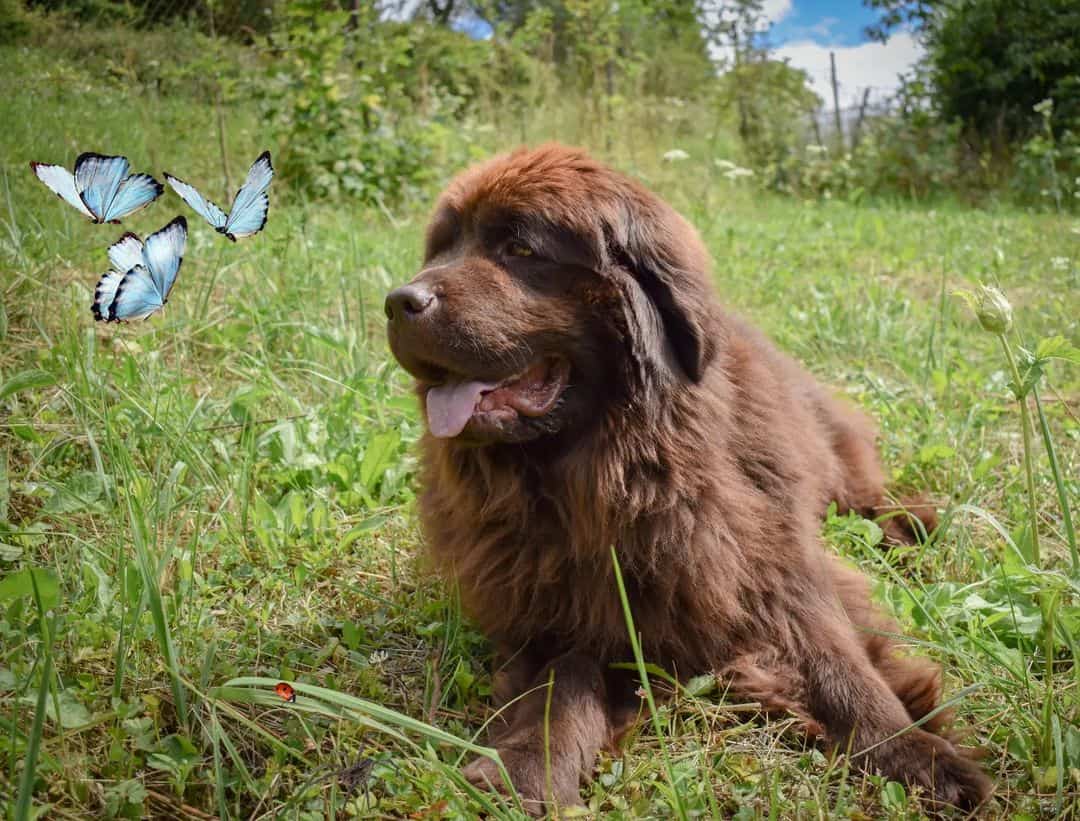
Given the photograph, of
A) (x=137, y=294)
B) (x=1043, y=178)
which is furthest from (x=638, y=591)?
(x=1043, y=178)

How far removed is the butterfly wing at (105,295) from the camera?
154 cm

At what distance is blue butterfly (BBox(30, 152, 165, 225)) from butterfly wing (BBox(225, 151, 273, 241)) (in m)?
0.18

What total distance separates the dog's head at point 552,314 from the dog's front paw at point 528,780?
2.50 feet

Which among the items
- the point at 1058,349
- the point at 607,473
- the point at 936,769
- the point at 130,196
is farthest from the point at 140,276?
the point at 936,769

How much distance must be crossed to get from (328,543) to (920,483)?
2329mm

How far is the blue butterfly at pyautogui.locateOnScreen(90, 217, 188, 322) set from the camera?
4.97 feet

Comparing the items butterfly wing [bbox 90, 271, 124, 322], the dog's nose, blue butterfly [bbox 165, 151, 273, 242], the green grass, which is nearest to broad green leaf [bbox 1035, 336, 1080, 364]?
the green grass

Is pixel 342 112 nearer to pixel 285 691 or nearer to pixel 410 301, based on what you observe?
pixel 410 301

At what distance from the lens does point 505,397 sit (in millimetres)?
2178

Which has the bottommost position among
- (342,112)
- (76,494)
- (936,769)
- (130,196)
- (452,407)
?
(936,769)

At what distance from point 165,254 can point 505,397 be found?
2.94 ft

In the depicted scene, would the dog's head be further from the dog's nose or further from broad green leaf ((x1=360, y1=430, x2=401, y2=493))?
broad green leaf ((x1=360, y1=430, x2=401, y2=493))

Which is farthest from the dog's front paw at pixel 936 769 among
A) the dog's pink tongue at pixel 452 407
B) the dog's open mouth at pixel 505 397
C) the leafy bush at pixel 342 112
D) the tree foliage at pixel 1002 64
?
the tree foliage at pixel 1002 64

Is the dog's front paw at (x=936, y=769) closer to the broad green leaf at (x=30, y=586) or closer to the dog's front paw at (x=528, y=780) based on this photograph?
the dog's front paw at (x=528, y=780)
